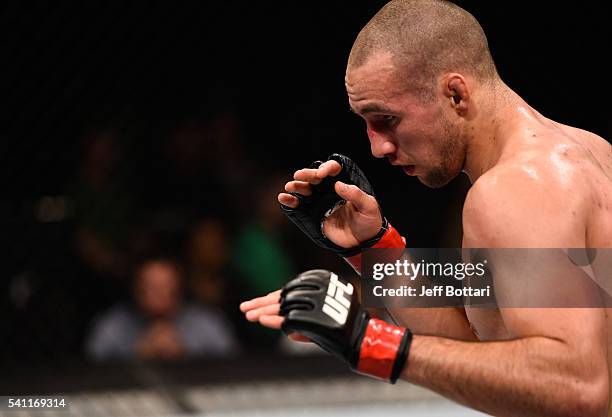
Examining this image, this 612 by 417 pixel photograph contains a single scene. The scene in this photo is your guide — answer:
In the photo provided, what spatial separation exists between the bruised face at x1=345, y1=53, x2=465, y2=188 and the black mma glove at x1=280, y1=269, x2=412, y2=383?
0.36 metres

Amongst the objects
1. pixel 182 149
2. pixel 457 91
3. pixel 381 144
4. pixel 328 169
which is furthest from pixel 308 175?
pixel 182 149

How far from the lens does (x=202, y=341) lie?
3010 mm

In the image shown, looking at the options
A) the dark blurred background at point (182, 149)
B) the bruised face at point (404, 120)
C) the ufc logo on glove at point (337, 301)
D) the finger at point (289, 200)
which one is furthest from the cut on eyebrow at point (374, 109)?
the dark blurred background at point (182, 149)

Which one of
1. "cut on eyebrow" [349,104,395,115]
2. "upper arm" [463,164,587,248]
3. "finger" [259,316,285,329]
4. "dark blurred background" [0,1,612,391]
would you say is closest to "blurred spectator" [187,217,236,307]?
"dark blurred background" [0,1,612,391]

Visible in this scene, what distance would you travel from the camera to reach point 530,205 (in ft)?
4.47

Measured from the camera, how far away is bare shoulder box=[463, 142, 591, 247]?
53.1 inches

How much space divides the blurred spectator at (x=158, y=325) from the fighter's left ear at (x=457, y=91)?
1514 mm

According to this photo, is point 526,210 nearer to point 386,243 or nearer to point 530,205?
point 530,205

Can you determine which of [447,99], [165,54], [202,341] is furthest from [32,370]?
[447,99]

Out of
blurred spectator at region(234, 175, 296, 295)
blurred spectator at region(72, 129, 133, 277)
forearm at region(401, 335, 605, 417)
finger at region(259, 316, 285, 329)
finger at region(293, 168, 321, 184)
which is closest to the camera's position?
forearm at region(401, 335, 605, 417)

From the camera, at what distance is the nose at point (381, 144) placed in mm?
1693

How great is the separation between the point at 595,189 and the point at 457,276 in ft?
1.53

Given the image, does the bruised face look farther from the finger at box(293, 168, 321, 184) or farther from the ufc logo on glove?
the ufc logo on glove

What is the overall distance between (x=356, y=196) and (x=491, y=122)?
0.27 m
